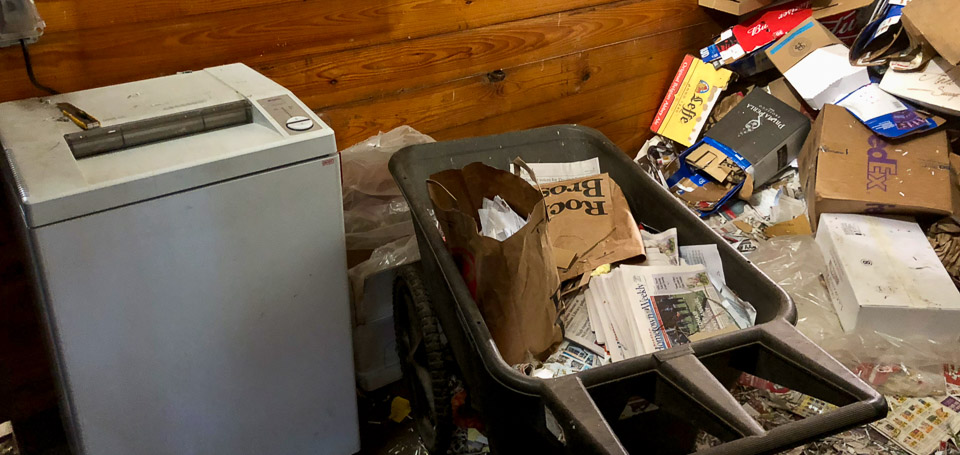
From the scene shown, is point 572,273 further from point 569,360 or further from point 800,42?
point 800,42

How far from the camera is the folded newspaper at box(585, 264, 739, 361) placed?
3.88ft

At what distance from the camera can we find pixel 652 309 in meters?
1.22

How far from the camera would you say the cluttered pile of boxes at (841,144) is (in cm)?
162

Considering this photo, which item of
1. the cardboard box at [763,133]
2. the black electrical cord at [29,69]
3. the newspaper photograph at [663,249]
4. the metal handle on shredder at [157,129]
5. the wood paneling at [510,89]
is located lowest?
the newspaper photograph at [663,249]

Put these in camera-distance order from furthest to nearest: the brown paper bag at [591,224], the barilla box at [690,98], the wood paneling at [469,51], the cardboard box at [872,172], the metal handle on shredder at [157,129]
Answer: the barilla box at [690,98] → the cardboard box at [872,172] → the wood paneling at [469,51] → the brown paper bag at [591,224] → the metal handle on shredder at [157,129]

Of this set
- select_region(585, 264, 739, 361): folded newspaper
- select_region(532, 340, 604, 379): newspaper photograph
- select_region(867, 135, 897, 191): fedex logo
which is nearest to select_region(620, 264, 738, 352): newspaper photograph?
select_region(585, 264, 739, 361): folded newspaper

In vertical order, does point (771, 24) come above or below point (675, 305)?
above

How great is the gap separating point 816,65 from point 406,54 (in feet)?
4.10

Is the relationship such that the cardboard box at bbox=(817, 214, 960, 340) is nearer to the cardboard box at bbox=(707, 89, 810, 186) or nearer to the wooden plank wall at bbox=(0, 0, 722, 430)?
the cardboard box at bbox=(707, 89, 810, 186)

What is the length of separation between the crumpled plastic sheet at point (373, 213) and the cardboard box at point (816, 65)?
49.0 inches

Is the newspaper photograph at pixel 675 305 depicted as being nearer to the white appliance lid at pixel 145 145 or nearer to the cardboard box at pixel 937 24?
the white appliance lid at pixel 145 145

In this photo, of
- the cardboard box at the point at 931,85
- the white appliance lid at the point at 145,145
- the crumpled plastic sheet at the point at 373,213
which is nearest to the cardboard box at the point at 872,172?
the cardboard box at the point at 931,85

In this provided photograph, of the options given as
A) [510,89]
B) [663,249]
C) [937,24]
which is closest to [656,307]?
[663,249]

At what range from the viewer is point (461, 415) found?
5.06 ft
